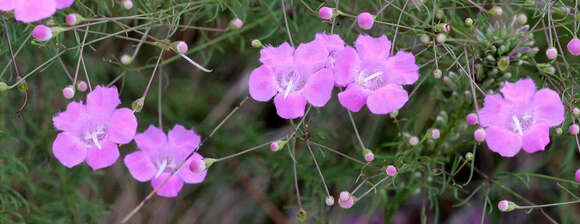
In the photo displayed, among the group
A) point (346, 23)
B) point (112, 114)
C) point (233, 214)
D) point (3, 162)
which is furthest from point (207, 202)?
point (112, 114)

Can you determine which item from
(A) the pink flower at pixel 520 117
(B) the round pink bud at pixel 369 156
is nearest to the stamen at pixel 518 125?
(A) the pink flower at pixel 520 117

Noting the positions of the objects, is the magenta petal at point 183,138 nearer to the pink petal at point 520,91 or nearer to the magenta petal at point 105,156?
the magenta petal at point 105,156

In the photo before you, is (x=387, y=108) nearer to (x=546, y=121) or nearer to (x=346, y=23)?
(x=546, y=121)

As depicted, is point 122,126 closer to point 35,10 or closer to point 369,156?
point 35,10

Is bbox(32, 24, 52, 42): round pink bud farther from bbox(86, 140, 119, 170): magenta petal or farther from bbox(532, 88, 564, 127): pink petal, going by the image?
bbox(532, 88, 564, 127): pink petal

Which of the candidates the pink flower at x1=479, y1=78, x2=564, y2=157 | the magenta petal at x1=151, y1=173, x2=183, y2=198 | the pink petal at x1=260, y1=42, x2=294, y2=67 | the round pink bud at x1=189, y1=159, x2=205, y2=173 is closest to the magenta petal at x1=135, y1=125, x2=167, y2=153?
the magenta petal at x1=151, y1=173, x2=183, y2=198

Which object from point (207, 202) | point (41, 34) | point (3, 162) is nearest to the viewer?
point (41, 34)
